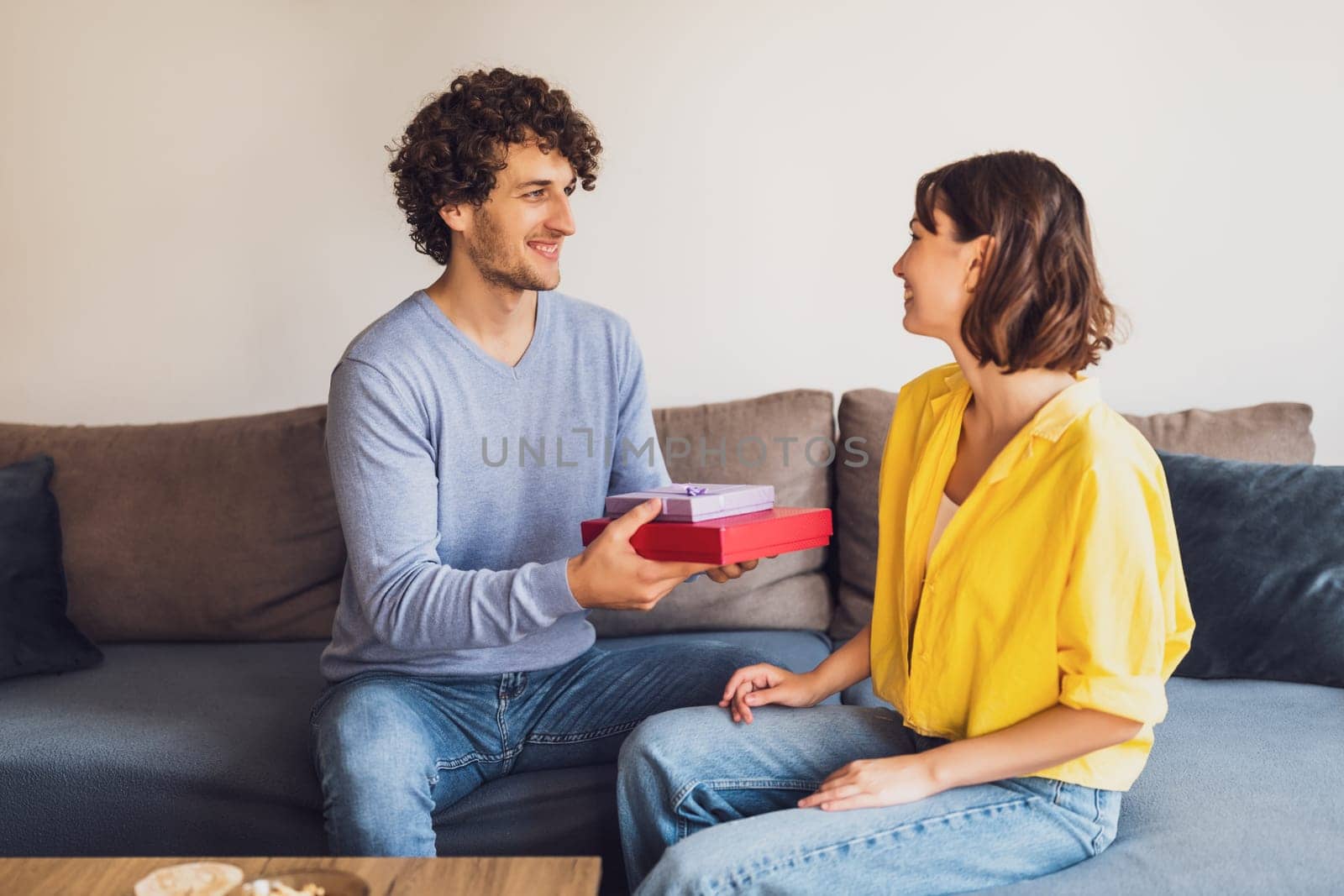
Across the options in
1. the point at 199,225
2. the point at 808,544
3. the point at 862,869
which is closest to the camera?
the point at 862,869

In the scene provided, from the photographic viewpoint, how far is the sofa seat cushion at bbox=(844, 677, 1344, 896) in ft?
4.31

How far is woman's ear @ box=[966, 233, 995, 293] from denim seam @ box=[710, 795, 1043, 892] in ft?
2.00

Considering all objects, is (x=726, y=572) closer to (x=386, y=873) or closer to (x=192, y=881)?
(x=386, y=873)

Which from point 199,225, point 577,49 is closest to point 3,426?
point 199,225

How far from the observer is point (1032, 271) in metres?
1.38

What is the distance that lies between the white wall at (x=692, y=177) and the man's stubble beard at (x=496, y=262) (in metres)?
0.80

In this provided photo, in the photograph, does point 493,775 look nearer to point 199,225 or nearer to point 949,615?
point 949,615

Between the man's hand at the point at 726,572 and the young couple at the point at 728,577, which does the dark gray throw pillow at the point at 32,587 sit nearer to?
the young couple at the point at 728,577

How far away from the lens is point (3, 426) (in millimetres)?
2596

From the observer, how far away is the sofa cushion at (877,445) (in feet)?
7.48

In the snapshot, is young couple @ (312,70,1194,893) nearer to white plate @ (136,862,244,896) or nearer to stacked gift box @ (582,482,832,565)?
stacked gift box @ (582,482,832,565)

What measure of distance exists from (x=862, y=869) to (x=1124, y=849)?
35cm

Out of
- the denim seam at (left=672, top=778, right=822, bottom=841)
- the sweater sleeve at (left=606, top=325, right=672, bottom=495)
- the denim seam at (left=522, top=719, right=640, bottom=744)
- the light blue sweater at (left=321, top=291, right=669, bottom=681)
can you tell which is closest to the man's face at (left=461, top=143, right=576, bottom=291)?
the light blue sweater at (left=321, top=291, right=669, bottom=681)

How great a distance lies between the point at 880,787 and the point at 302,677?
126 cm
